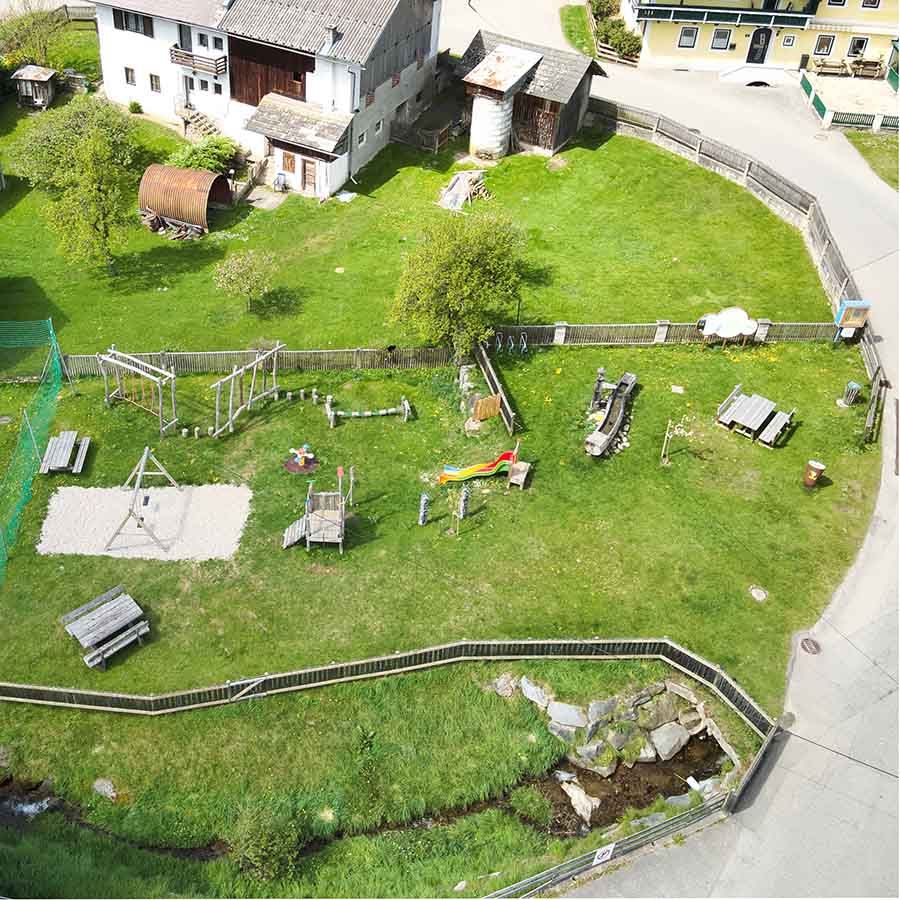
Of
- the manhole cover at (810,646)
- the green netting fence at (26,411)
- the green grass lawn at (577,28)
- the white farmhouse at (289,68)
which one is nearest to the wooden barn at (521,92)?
the white farmhouse at (289,68)

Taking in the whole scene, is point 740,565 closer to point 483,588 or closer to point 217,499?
point 483,588

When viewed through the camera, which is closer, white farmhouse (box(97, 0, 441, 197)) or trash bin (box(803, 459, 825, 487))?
trash bin (box(803, 459, 825, 487))

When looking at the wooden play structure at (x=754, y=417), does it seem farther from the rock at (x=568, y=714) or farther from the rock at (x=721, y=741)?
the rock at (x=568, y=714)

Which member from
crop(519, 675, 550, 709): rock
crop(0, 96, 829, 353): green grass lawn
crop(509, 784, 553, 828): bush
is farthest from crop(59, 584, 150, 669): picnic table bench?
crop(0, 96, 829, 353): green grass lawn

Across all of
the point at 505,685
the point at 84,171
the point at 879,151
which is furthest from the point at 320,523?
the point at 879,151

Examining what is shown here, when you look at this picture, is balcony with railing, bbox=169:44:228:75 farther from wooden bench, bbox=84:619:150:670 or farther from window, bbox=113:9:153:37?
wooden bench, bbox=84:619:150:670

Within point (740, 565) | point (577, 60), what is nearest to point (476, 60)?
point (577, 60)

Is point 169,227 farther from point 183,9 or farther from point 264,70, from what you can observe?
point 183,9
